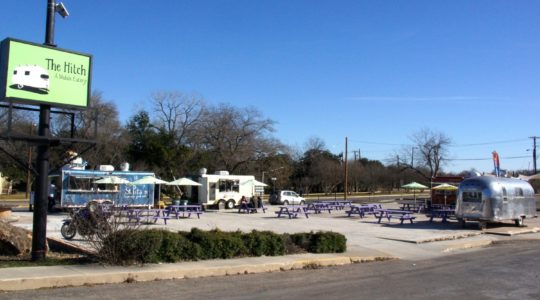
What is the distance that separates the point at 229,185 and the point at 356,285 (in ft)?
99.3

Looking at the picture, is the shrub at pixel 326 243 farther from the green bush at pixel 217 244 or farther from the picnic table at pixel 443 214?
the picnic table at pixel 443 214

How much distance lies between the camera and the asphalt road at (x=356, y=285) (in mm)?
9352

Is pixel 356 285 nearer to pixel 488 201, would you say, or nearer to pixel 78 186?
pixel 488 201

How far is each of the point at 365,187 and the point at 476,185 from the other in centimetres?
7606

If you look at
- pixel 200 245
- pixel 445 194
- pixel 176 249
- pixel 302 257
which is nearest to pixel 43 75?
pixel 176 249

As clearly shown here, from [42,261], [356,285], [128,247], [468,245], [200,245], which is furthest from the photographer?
[468,245]

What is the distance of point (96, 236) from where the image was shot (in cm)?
1208

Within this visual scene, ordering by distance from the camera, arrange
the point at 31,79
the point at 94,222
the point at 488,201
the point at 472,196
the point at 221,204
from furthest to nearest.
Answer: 1. the point at 221,204
2. the point at 472,196
3. the point at 488,201
4. the point at 94,222
5. the point at 31,79

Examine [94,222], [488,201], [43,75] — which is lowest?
[94,222]

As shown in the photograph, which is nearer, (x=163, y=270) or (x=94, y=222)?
(x=163, y=270)

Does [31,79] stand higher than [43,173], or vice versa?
[31,79]

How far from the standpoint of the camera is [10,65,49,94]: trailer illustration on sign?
38.6 feet

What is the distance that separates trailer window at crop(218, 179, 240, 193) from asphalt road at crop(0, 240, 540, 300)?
2646 centimetres

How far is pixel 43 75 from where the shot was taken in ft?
39.9
